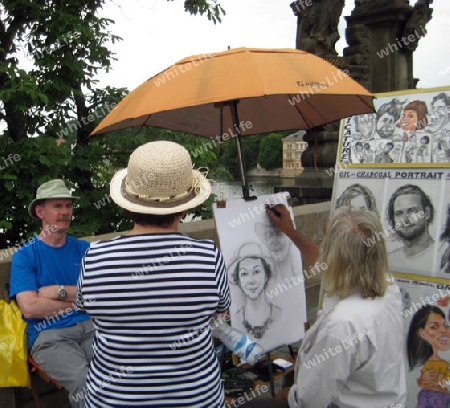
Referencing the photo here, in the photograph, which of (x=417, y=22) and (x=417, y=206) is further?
(x=417, y=22)

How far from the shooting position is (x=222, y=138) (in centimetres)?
398

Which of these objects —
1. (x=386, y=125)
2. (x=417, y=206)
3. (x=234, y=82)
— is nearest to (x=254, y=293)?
(x=417, y=206)

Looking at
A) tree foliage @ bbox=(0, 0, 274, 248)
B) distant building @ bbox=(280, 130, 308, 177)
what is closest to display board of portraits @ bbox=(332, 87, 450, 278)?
tree foliage @ bbox=(0, 0, 274, 248)

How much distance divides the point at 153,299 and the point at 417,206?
2.13m

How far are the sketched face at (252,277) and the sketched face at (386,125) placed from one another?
1.24 metres

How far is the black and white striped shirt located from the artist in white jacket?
49 cm

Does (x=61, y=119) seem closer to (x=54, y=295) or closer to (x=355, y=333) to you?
(x=54, y=295)

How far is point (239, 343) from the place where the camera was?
2.94 meters

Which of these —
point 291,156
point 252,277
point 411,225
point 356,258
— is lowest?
point 252,277

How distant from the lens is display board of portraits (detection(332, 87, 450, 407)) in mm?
3150

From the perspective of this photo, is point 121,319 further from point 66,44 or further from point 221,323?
point 66,44

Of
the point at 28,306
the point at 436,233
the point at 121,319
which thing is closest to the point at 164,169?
the point at 121,319

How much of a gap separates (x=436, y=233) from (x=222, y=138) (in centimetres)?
171

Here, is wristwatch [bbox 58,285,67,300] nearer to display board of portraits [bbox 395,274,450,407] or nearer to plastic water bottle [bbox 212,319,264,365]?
plastic water bottle [bbox 212,319,264,365]
